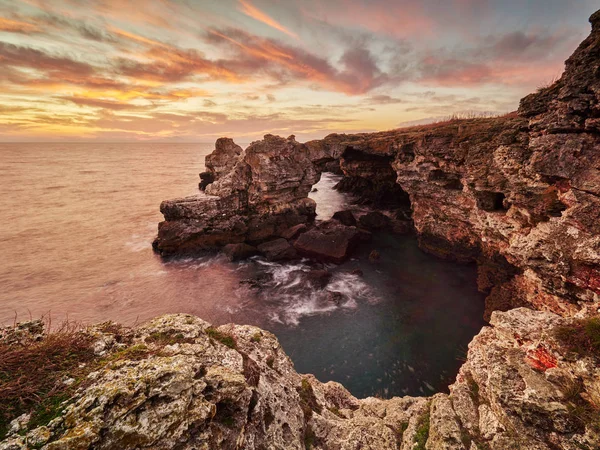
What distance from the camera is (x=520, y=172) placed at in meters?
17.4

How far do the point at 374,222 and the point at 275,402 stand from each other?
38138 millimetres

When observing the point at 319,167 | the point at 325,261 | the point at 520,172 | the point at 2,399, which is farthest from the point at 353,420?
the point at 319,167

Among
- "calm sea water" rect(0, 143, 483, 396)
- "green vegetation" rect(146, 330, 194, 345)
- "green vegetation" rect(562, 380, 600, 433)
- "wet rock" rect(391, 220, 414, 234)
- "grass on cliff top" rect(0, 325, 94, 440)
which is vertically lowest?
"calm sea water" rect(0, 143, 483, 396)

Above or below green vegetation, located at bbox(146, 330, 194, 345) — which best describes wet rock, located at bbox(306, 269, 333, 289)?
below

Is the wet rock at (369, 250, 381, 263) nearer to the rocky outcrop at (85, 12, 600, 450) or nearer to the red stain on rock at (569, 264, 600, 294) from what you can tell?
the rocky outcrop at (85, 12, 600, 450)

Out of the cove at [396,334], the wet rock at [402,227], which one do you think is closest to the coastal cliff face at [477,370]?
the cove at [396,334]

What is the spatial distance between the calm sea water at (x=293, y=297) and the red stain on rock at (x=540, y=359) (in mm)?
10454

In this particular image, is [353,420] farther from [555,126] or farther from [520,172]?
[520,172]

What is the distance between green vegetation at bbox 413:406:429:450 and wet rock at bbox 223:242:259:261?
28235 millimetres

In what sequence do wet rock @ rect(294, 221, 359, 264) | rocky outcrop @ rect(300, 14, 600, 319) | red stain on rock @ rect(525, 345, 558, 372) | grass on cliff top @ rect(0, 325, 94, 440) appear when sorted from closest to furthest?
grass on cliff top @ rect(0, 325, 94, 440)
red stain on rock @ rect(525, 345, 558, 372)
rocky outcrop @ rect(300, 14, 600, 319)
wet rock @ rect(294, 221, 359, 264)

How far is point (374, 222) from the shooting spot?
43.3m

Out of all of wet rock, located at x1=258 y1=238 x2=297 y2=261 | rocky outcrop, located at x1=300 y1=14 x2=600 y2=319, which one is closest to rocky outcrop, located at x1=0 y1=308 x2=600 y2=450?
rocky outcrop, located at x1=300 y1=14 x2=600 y2=319

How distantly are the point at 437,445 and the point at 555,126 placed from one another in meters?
15.5

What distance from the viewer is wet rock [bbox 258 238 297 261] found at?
34.4 metres
